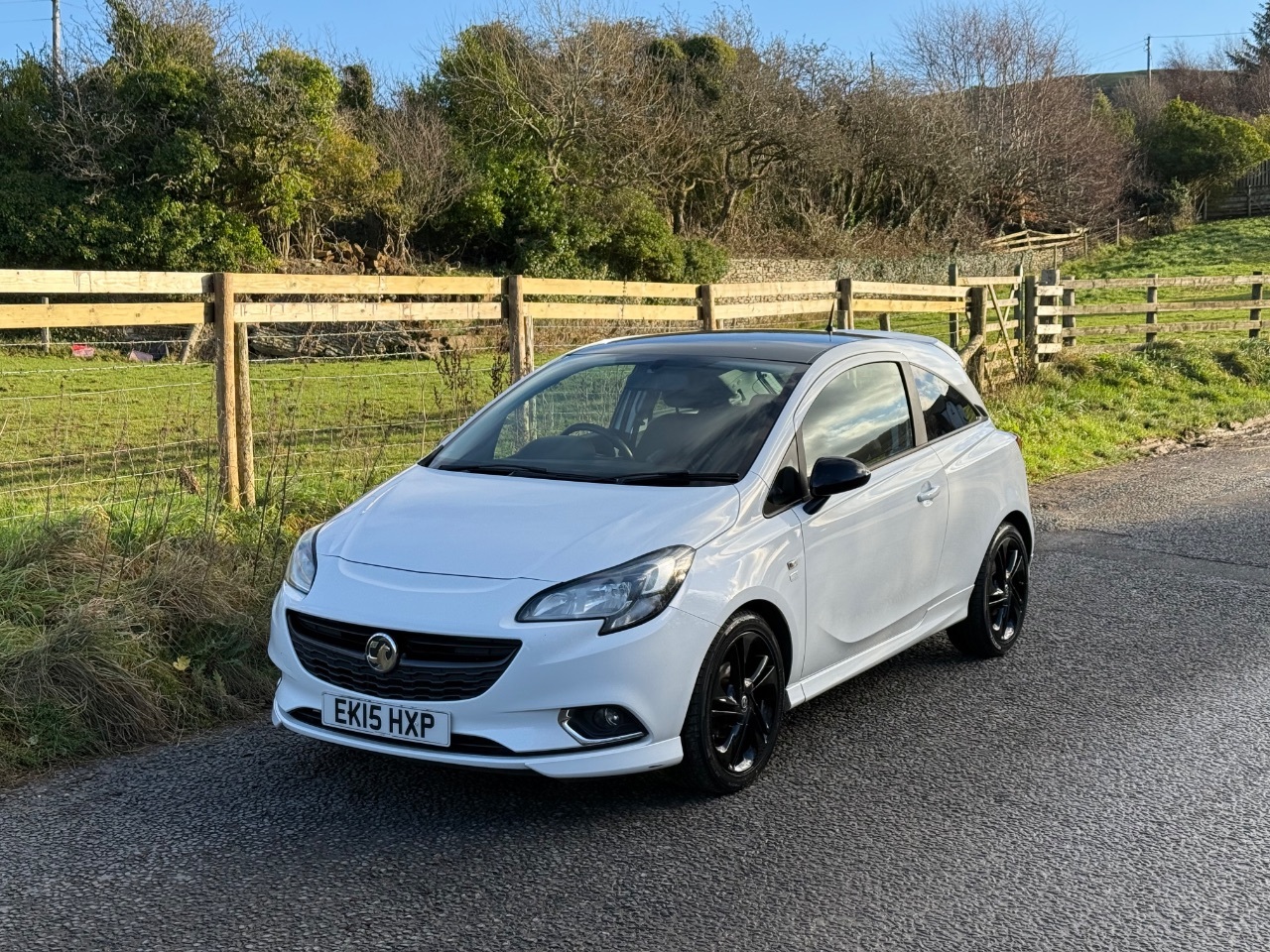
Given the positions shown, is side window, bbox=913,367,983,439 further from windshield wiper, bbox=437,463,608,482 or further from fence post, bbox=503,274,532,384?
fence post, bbox=503,274,532,384

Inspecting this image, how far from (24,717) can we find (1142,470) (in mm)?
10828

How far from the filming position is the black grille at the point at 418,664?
407 cm

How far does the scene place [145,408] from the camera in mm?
15578

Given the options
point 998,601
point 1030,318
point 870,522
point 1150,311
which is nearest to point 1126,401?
point 1030,318

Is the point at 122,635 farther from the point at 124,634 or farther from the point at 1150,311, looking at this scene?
the point at 1150,311

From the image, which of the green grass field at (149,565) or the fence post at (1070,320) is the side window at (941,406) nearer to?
the green grass field at (149,565)

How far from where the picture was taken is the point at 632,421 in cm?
538

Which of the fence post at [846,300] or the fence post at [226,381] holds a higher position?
the fence post at [846,300]

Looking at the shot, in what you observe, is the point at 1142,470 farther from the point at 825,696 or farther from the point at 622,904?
the point at 622,904

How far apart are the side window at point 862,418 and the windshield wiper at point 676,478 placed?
469 millimetres

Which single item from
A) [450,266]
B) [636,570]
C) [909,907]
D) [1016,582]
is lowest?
[909,907]

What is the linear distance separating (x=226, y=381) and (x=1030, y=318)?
43.8ft

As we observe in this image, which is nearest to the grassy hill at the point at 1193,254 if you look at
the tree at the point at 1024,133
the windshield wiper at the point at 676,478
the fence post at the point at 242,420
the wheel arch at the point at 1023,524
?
the tree at the point at 1024,133

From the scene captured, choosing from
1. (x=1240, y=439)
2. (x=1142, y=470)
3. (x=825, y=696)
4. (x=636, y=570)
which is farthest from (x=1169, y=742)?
(x=1240, y=439)
